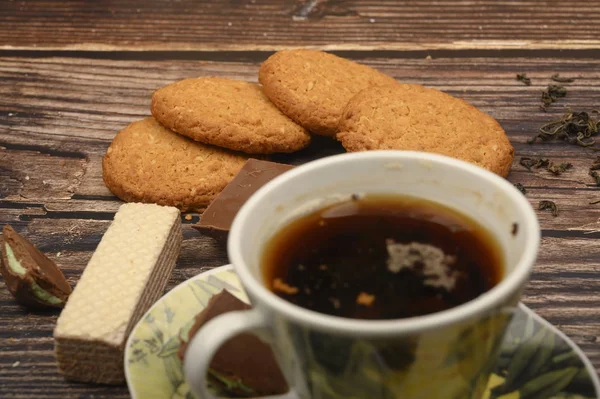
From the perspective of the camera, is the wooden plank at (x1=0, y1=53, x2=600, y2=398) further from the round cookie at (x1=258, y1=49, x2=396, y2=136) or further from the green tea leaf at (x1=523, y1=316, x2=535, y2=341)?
the green tea leaf at (x1=523, y1=316, x2=535, y2=341)

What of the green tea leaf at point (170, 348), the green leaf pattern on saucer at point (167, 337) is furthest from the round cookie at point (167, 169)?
the green tea leaf at point (170, 348)

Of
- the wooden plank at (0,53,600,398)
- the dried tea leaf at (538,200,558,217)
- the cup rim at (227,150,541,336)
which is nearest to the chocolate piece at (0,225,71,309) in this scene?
the wooden plank at (0,53,600,398)

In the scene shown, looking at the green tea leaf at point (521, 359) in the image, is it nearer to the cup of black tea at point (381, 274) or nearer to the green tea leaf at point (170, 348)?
the cup of black tea at point (381, 274)

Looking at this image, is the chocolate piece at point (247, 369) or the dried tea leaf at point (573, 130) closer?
the chocolate piece at point (247, 369)

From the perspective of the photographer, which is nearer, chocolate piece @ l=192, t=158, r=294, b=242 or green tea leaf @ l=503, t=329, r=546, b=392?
green tea leaf @ l=503, t=329, r=546, b=392

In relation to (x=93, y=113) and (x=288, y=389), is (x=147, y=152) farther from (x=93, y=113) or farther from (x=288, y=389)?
(x=288, y=389)

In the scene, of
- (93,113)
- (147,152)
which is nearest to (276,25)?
(93,113)
